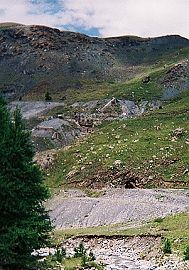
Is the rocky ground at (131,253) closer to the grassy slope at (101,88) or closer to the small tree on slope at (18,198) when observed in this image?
the small tree on slope at (18,198)

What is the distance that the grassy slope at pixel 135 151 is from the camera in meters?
79.2

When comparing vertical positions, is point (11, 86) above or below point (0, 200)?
above

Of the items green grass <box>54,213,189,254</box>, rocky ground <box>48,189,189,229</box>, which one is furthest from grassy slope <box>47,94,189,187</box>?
A: green grass <box>54,213,189,254</box>

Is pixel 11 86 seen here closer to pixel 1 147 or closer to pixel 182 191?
pixel 182 191

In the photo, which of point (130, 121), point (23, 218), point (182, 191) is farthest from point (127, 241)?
point (130, 121)

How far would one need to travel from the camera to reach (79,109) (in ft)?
432

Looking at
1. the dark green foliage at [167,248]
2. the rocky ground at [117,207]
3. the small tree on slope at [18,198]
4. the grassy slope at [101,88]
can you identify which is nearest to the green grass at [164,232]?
the dark green foliage at [167,248]

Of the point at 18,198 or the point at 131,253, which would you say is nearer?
the point at 18,198

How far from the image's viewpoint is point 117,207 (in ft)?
185

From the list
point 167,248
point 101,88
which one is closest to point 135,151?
point 167,248

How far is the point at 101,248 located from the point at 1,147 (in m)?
17.9

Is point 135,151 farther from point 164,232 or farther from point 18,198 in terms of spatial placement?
point 18,198

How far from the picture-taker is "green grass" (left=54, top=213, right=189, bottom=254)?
33.9 m

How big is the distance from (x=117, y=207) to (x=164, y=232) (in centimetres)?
1879
